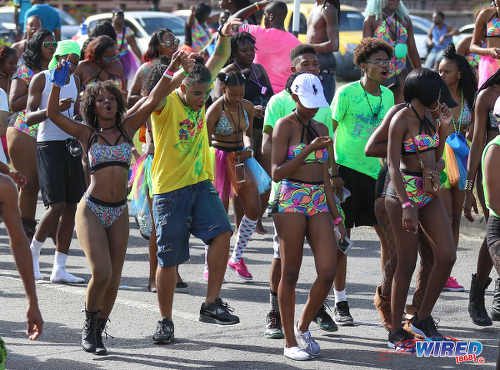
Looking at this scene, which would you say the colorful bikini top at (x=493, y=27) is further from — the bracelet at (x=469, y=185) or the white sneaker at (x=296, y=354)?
the white sneaker at (x=296, y=354)

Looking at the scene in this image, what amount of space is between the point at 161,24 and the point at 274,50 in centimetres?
1530

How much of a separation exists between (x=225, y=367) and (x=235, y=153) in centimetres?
272

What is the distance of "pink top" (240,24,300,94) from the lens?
11.1 metres

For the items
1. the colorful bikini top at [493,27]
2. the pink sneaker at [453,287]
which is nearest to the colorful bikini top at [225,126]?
the pink sneaker at [453,287]

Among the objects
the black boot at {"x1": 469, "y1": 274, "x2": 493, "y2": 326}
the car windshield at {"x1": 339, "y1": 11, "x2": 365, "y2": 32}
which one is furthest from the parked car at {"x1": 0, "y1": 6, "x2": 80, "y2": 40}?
the black boot at {"x1": 469, "y1": 274, "x2": 493, "y2": 326}

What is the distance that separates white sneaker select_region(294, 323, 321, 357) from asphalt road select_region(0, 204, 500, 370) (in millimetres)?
70

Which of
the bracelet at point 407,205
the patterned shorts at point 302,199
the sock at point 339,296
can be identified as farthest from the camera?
the sock at point 339,296

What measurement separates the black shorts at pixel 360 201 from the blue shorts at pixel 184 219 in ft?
3.37

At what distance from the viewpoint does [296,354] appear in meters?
7.02

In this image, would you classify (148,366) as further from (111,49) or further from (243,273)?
(111,49)

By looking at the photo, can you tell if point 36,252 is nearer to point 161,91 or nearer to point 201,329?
point 201,329

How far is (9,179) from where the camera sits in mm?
6512

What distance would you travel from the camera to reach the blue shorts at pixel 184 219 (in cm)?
743

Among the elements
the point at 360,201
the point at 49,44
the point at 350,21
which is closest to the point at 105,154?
the point at 360,201
